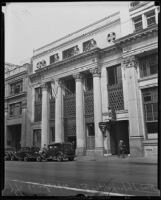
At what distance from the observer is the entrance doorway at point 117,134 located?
25.3 m

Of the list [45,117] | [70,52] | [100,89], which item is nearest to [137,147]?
→ [100,89]

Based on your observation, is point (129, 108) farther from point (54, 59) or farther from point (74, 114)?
point (54, 59)

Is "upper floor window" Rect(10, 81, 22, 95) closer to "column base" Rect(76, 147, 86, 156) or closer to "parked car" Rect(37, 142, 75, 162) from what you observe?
"column base" Rect(76, 147, 86, 156)

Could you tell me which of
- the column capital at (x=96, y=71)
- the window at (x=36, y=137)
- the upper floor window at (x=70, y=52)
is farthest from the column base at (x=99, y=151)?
the upper floor window at (x=70, y=52)

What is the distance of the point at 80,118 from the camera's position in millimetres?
27453

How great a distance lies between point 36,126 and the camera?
111 ft

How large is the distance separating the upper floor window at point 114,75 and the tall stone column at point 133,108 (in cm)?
172

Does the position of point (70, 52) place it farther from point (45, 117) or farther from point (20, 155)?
point (20, 155)

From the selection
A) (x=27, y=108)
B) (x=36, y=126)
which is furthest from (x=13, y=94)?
(x=36, y=126)

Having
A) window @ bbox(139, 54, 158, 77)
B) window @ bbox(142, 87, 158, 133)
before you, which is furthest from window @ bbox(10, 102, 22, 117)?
window @ bbox(142, 87, 158, 133)

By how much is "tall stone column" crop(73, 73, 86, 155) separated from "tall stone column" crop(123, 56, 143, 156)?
6.58 m

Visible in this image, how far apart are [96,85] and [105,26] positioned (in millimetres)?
7361

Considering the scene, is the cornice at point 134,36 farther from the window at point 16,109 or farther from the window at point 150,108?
the window at point 16,109

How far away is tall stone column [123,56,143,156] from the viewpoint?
21875 mm
